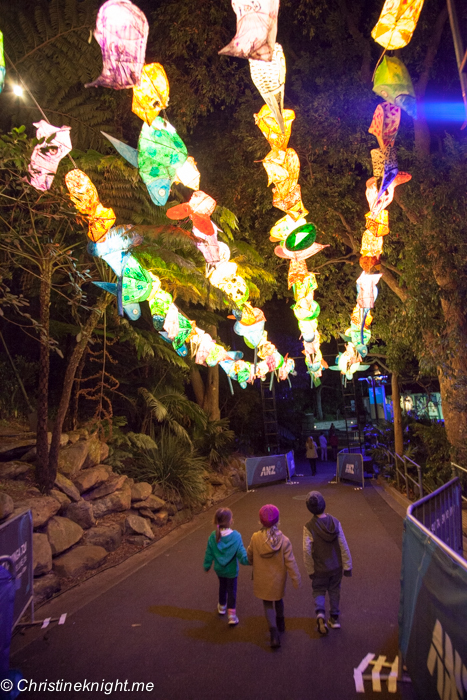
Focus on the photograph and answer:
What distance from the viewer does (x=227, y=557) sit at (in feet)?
15.3

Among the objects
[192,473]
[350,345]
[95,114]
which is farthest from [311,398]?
[95,114]

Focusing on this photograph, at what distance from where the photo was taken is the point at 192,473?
11266 mm

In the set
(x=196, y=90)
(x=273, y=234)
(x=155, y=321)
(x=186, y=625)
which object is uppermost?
(x=196, y=90)

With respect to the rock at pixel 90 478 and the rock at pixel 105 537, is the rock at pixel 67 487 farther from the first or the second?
the rock at pixel 105 537

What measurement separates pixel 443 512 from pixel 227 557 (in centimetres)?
241

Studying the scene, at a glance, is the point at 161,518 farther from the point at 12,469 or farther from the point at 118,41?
the point at 118,41

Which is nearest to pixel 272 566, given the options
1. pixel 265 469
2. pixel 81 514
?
pixel 81 514

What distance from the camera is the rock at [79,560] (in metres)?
6.34

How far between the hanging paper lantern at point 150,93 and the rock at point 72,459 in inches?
245

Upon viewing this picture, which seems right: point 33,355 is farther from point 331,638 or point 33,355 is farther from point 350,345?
point 331,638

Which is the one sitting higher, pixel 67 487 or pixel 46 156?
pixel 46 156

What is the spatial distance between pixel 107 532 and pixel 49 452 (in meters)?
1.66

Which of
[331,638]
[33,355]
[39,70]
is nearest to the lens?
[331,638]

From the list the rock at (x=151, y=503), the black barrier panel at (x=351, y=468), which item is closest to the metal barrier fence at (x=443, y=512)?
the rock at (x=151, y=503)
